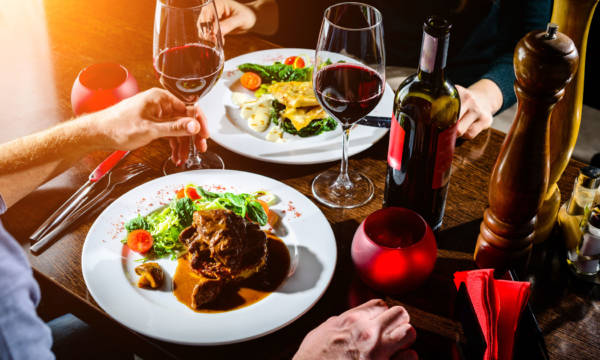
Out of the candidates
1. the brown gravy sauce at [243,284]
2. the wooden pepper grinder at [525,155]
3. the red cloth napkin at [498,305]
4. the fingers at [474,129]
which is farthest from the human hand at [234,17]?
the red cloth napkin at [498,305]

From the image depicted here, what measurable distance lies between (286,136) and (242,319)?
620 millimetres

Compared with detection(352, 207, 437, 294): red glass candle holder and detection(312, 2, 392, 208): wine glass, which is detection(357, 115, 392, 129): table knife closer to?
detection(312, 2, 392, 208): wine glass

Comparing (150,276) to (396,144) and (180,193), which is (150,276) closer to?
(180,193)

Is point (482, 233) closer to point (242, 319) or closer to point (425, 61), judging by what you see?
point (425, 61)

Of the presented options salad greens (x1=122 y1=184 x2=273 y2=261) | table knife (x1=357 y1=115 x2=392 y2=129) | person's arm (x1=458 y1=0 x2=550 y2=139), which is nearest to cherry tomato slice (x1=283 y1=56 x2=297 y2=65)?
table knife (x1=357 y1=115 x2=392 y2=129)

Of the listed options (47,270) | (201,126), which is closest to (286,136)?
(201,126)

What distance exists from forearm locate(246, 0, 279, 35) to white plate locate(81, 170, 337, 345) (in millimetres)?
1210

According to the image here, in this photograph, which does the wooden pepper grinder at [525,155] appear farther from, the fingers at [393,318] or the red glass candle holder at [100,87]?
the red glass candle holder at [100,87]

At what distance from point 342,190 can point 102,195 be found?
22.8 inches

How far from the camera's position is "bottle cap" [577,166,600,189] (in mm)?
1002

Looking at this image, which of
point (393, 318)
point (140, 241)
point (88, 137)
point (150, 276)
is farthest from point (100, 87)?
point (393, 318)

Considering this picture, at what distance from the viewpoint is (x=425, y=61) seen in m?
0.99

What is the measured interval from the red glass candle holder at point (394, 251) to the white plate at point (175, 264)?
0.10 metres

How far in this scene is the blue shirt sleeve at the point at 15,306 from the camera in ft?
2.11
